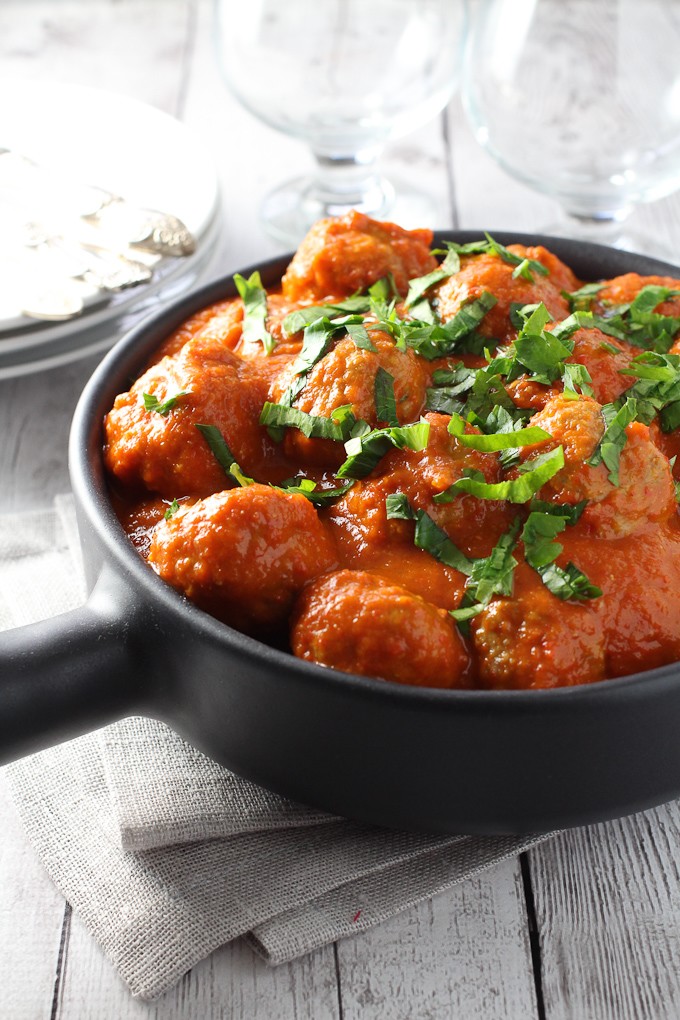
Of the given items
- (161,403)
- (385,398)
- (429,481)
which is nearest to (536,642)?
(429,481)

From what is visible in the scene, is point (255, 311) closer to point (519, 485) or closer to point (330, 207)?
point (519, 485)

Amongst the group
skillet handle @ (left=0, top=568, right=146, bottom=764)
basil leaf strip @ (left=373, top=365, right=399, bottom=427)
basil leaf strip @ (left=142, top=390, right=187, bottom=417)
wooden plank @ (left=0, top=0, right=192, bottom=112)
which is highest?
basil leaf strip @ (left=373, top=365, right=399, bottom=427)

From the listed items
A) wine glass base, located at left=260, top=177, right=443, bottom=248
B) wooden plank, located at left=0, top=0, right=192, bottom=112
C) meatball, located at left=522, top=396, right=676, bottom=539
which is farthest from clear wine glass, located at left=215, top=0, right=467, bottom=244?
meatball, located at left=522, top=396, right=676, bottom=539

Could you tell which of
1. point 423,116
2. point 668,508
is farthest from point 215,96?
point 668,508

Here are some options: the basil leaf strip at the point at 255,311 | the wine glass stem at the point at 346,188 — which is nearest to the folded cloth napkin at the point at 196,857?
the basil leaf strip at the point at 255,311

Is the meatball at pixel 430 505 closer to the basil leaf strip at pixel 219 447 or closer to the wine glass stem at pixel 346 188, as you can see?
the basil leaf strip at pixel 219 447

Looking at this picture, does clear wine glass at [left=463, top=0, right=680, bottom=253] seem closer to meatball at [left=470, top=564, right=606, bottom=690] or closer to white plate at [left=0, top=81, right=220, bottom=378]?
white plate at [left=0, top=81, right=220, bottom=378]
